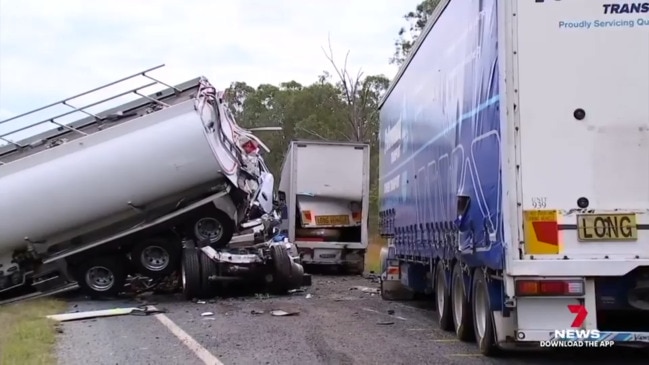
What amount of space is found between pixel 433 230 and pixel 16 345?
4.90m

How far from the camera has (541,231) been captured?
6363 millimetres

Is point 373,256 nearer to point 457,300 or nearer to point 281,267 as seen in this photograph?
point 281,267

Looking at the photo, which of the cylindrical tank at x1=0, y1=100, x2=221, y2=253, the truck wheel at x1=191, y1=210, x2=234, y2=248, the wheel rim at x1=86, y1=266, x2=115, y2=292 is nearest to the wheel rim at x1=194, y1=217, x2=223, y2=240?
the truck wheel at x1=191, y1=210, x2=234, y2=248

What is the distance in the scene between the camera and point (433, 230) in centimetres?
1009

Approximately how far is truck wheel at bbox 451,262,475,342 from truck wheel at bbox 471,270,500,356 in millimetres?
368

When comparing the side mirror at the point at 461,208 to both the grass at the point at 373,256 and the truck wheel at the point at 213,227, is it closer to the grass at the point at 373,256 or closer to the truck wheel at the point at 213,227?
the truck wheel at the point at 213,227

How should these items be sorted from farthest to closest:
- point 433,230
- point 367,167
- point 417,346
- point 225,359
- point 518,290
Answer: point 367,167 < point 433,230 < point 417,346 < point 225,359 < point 518,290

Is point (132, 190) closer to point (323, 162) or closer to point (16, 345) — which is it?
point (16, 345)

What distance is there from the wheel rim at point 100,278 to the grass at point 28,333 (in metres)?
0.64

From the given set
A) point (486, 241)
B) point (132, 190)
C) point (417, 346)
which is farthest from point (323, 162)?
point (486, 241)

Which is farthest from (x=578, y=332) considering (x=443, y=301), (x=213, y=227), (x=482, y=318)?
(x=213, y=227)

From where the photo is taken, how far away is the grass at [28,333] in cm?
806

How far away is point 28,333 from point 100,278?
5.07 metres

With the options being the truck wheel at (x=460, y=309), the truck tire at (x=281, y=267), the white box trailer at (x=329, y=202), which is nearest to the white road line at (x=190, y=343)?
the truck wheel at (x=460, y=309)
